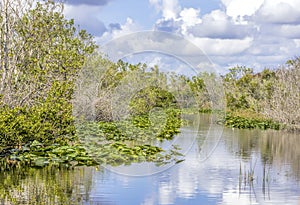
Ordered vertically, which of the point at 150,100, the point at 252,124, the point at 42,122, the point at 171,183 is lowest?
the point at 171,183

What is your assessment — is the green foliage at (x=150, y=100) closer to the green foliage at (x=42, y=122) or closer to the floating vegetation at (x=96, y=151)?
the floating vegetation at (x=96, y=151)

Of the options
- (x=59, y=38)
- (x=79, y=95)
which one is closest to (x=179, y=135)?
(x=79, y=95)

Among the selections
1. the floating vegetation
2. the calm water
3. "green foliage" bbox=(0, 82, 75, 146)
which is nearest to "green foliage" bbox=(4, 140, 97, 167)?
the floating vegetation

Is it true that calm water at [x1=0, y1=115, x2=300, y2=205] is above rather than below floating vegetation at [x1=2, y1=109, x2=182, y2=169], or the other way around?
below

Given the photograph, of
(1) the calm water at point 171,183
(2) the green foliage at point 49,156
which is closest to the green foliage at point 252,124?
(1) the calm water at point 171,183

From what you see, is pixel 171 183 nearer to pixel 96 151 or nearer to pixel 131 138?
pixel 96 151

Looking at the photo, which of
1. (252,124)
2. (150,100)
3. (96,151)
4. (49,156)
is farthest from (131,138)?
(252,124)

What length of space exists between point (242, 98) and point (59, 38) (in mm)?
21538

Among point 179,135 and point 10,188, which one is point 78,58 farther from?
point 10,188

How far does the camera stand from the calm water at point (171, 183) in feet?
34.5

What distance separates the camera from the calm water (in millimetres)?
10508

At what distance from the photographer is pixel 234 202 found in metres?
10.5

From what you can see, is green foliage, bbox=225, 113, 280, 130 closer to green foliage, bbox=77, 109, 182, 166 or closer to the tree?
green foliage, bbox=77, 109, 182, 166

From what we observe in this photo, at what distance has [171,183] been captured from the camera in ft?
40.5
